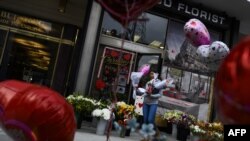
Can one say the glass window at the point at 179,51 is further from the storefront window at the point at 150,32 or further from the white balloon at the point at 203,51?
the white balloon at the point at 203,51

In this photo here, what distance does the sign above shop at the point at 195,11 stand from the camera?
38.1 ft

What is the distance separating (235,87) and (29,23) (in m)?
11.5

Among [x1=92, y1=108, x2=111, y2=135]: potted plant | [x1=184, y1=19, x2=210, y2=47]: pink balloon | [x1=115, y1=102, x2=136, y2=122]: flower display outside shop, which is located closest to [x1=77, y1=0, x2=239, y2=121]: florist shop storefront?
[x1=115, y1=102, x2=136, y2=122]: flower display outside shop

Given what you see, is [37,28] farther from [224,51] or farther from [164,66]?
[224,51]

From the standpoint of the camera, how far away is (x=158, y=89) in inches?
356

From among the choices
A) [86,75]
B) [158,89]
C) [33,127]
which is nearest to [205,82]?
[158,89]

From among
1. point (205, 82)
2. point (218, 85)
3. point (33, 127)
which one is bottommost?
point (33, 127)

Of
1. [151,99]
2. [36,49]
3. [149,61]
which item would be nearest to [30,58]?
[36,49]

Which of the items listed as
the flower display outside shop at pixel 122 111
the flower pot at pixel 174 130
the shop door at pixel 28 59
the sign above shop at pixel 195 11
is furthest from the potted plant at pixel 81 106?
the sign above shop at pixel 195 11

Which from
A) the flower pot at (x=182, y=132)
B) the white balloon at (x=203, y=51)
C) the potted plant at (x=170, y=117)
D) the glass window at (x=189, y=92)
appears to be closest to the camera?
the white balloon at (x=203, y=51)

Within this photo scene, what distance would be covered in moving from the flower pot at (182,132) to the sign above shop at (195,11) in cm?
389

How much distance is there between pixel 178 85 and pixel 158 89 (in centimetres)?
280

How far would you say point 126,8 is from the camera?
82.0 inches

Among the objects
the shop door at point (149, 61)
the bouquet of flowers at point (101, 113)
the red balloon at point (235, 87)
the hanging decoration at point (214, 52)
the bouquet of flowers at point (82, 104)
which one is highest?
the shop door at point (149, 61)
